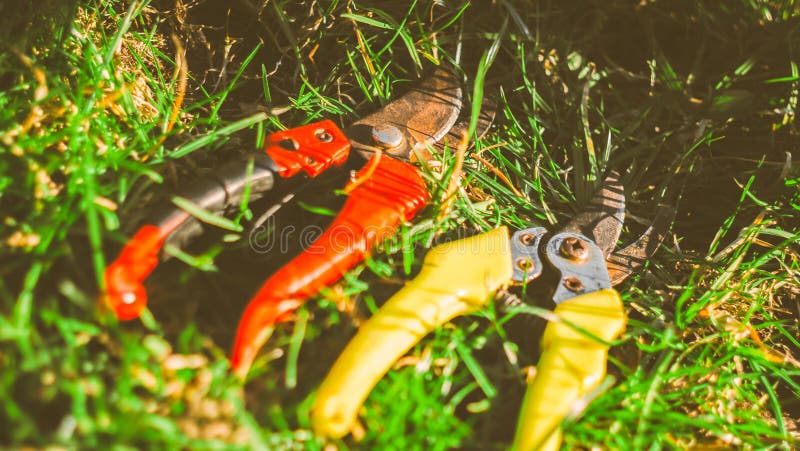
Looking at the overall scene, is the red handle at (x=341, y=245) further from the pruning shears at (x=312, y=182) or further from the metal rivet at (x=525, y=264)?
the metal rivet at (x=525, y=264)

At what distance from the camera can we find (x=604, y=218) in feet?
5.90

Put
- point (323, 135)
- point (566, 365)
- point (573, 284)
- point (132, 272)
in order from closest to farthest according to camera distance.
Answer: point (132, 272)
point (566, 365)
point (573, 284)
point (323, 135)

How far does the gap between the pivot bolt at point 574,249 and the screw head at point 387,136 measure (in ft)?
1.91

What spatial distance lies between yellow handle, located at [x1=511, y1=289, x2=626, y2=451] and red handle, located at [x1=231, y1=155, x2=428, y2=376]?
1.70 ft

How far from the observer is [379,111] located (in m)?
1.90

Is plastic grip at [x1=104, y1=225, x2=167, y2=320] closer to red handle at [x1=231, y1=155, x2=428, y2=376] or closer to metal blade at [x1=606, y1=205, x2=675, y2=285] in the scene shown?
red handle at [x1=231, y1=155, x2=428, y2=376]

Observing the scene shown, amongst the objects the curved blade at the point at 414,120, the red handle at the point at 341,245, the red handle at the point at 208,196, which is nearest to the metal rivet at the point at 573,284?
the red handle at the point at 341,245

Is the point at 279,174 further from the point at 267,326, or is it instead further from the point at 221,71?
the point at 221,71

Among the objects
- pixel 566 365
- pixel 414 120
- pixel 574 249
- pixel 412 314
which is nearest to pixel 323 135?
pixel 414 120

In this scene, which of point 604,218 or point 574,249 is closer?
point 574,249

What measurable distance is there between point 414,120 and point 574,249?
2.15ft

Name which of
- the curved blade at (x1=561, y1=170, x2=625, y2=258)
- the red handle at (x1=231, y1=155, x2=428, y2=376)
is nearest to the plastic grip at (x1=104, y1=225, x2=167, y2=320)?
the red handle at (x1=231, y1=155, x2=428, y2=376)

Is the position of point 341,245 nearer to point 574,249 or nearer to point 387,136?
point 387,136

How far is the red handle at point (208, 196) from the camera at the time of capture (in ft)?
4.12
